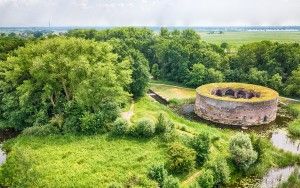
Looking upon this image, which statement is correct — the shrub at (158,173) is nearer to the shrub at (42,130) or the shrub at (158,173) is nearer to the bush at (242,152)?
the bush at (242,152)

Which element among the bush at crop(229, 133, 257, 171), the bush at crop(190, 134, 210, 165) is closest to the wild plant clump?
the bush at crop(190, 134, 210, 165)

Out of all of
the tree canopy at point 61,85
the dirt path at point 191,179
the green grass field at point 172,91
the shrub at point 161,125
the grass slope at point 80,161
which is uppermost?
the tree canopy at point 61,85

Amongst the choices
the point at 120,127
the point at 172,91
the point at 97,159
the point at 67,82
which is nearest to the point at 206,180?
the point at 97,159

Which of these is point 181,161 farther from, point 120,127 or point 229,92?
point 229,92

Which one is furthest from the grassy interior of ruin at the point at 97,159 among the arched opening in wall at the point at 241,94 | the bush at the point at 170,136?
the arched opening in wall at the point at 241,94

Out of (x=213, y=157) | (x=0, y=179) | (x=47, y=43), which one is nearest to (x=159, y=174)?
(x=213, y=157)

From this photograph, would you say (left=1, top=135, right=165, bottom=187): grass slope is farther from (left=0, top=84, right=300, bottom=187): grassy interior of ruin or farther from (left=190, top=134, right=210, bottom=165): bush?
(left=190, top=134, right=210, bottom=165): bush

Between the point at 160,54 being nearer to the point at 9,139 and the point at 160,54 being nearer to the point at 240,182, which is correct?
the point at 9,139
